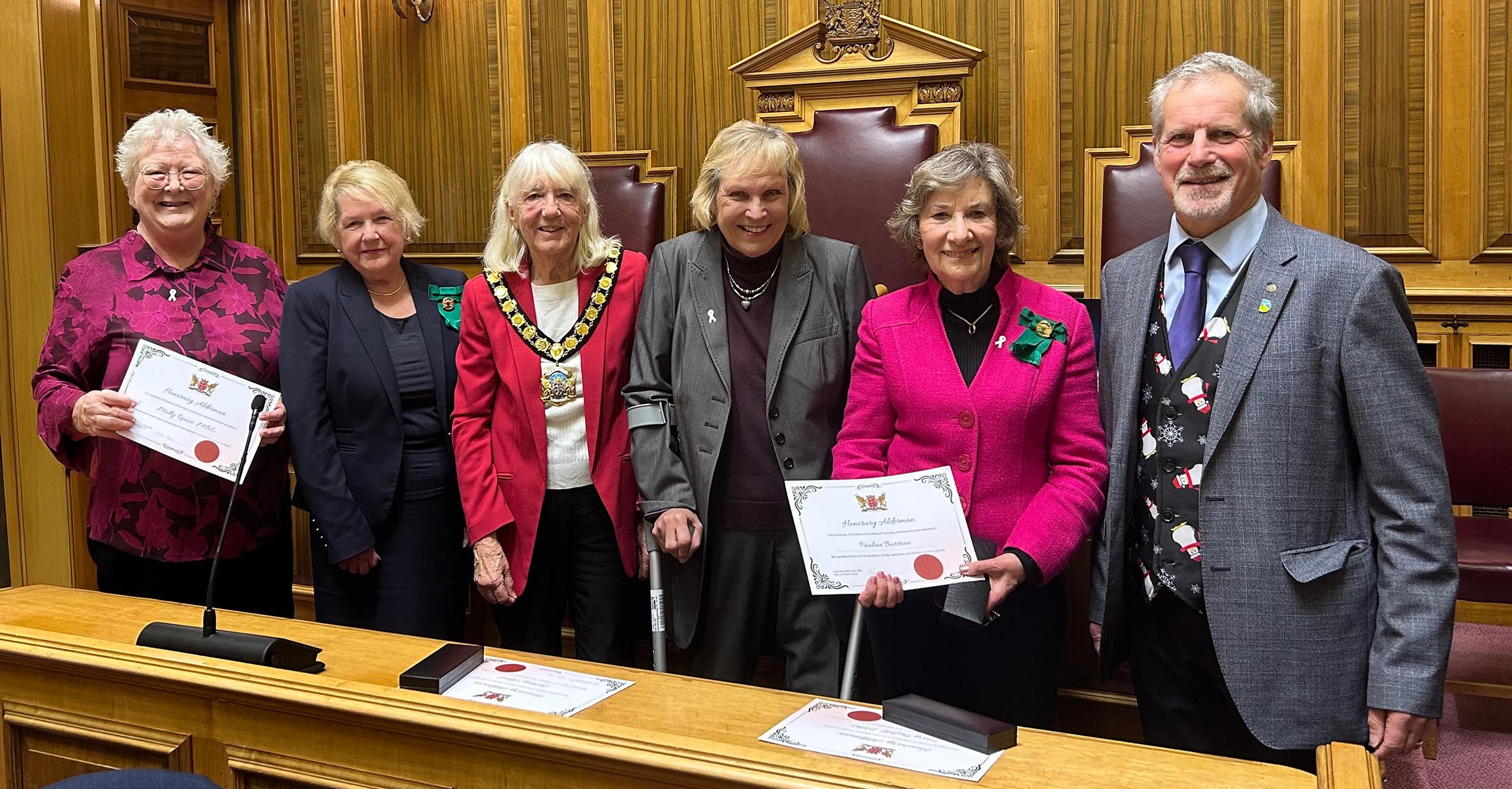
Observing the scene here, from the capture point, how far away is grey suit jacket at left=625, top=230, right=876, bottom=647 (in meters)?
2.13

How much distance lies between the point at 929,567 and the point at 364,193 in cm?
140

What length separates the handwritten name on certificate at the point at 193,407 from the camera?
2.12 meters

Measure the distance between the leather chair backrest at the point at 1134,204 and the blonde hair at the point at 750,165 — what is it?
60.2 inches

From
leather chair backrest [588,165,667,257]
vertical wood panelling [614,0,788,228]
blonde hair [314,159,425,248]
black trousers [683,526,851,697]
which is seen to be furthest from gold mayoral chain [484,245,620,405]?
vertical wood panelling [614,0,788,228]

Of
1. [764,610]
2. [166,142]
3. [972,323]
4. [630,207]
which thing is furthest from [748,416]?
[630,207]

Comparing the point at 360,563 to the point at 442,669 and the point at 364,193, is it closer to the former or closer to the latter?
the point at 364,193

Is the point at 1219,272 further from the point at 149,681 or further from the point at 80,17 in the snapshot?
the point at 80,17

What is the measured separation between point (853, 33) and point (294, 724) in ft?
9.25

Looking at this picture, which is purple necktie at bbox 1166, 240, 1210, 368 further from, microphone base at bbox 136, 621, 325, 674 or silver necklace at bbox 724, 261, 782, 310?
microphone base at bbox 136, 621, 325, 674

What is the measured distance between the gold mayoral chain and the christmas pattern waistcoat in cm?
106

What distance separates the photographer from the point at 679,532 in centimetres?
211

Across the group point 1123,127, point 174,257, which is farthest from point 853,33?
point 174,257

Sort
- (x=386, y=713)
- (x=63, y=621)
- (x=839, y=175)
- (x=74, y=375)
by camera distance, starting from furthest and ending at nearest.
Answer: (x=839, y=175) < (x=74, y=375) < (x=63, y=621) < (x=386, y=713)

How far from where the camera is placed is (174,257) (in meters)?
2.48
